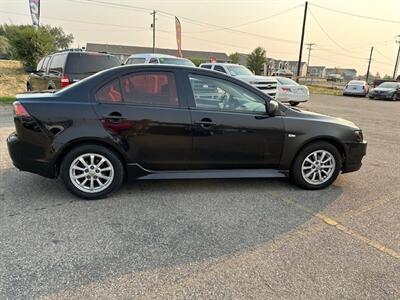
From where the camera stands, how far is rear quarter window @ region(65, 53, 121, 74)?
29.4ft

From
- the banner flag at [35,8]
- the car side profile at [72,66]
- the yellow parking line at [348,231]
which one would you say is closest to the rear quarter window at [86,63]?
the car side profile at [72,66]

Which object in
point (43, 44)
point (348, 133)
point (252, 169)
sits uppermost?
point (43, 44)

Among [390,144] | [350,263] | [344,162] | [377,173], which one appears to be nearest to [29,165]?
[350,263]

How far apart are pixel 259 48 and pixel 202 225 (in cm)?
6124

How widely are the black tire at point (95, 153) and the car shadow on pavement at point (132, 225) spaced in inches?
4.0

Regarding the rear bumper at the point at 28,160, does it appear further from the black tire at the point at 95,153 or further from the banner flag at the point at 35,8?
the banner flag at the point at 35,8

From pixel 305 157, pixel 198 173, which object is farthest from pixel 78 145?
pixel 305 157

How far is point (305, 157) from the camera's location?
4.56 m

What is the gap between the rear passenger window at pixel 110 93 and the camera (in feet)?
13.1

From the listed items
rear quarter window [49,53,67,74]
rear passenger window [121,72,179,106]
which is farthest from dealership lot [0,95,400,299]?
rear quarter window [49,53,67,74]

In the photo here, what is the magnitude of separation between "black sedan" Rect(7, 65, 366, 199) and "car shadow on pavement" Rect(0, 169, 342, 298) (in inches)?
11.1

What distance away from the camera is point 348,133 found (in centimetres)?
466

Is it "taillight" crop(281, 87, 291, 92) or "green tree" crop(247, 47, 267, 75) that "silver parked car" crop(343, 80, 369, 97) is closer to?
"taillight" crop(281, 87, 291, 92)

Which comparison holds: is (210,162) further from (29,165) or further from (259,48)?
(259,48)
